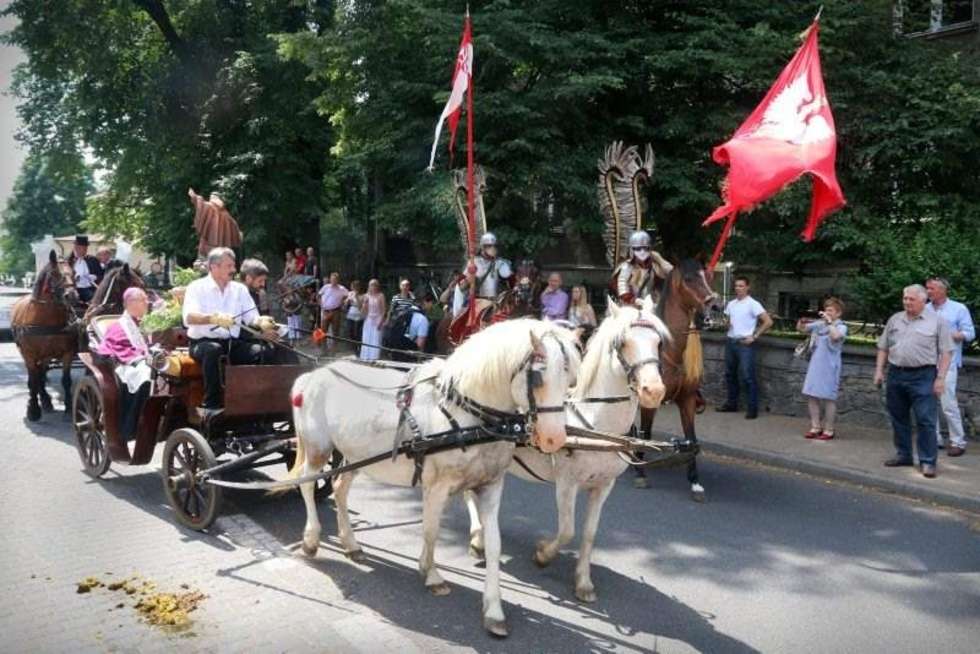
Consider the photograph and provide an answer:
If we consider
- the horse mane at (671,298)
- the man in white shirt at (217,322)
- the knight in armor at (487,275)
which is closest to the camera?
the man in white shirt at (217,322)

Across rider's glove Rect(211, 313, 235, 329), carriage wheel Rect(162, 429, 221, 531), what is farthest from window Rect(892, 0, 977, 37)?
carriage wheel Rect(162, 429, 221, 531)

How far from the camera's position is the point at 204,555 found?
18.9 ft

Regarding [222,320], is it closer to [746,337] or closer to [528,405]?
[528,405]

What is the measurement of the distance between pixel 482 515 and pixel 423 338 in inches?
367

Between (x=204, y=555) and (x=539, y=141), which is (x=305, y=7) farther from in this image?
(x=204, y=555)

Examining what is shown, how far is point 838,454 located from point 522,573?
5480 millimetres

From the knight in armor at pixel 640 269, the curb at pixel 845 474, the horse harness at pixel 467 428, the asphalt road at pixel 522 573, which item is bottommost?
the asphalt road at pixel 522 573

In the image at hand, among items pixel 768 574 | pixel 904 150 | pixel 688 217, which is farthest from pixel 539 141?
pixel 768 574

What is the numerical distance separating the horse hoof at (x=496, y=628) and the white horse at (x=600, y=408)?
79cm

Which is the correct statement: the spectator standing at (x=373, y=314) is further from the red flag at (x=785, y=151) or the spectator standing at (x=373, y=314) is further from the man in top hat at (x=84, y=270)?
the red flag at (x=785, y=151)

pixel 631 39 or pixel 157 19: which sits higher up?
pixel 157 19

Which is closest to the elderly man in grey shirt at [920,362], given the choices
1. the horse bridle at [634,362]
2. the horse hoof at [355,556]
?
the horse bridle at [634,362]

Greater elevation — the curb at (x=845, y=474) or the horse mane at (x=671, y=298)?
the horse mane at (x=671, y=298)

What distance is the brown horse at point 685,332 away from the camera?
24.9 feet
